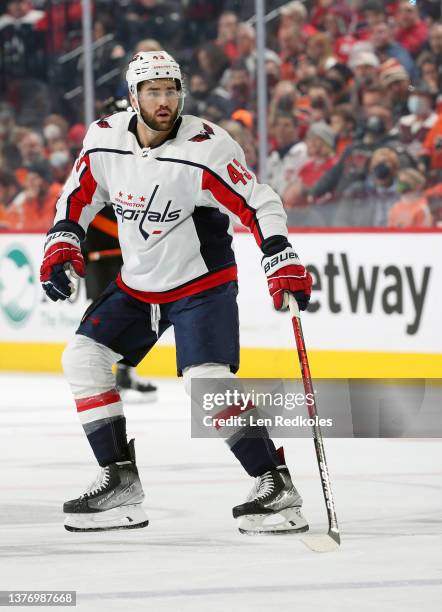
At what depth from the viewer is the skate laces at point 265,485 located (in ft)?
14.2

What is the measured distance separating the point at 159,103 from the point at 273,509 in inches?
46.7

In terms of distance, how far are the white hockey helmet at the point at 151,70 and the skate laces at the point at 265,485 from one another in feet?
3.56

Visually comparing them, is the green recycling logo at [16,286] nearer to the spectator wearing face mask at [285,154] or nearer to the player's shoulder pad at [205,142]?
the spectator wearing face mask at [285,154]

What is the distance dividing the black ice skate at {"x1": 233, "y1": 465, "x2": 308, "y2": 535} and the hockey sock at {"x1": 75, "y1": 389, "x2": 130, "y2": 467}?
16.1 inches

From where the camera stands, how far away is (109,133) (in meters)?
4.54

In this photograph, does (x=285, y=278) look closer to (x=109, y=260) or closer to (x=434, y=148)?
(x=109, y=260)

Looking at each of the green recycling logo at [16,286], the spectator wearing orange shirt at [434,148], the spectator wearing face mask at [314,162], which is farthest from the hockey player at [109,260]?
the spectator wearing orange shirt at [434,148]

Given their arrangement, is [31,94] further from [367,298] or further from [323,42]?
Answer: [367,298]

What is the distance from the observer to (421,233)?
8.03 metres

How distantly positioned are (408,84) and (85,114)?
7.51 ft

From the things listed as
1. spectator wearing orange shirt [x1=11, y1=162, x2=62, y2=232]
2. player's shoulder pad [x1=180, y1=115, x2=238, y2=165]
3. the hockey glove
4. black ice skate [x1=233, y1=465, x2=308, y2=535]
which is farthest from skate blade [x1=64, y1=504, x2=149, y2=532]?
spectator wearing orange shirt [x1=11, y1=162, x2=62, y2=232]

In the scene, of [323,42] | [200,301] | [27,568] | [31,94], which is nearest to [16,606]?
[27,568]

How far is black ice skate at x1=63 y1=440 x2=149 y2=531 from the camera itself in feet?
14.6

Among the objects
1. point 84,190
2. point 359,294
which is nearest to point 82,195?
point 84,190
